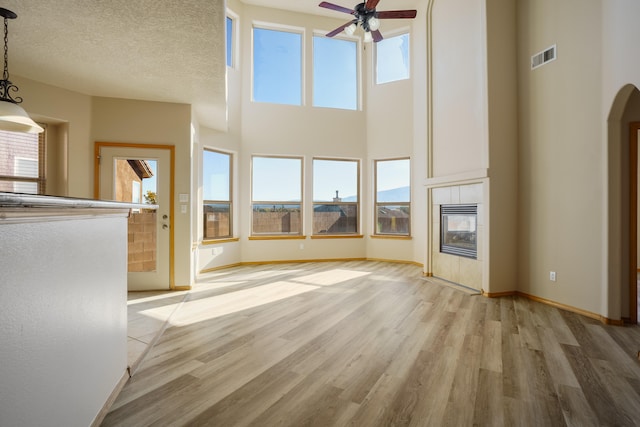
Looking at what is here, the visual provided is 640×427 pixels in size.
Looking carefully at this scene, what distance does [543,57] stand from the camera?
13.4 ft

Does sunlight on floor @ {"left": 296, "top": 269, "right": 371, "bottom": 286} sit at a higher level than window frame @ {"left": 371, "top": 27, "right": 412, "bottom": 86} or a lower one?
lower

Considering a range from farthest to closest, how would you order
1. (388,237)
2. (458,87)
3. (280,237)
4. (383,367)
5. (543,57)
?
(388,237)
(280,237)
(458,87)
(543,57)
(383,367)

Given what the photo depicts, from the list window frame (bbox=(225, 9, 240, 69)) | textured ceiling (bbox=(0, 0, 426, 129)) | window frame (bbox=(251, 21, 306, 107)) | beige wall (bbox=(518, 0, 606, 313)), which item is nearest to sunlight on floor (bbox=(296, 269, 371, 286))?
beige wall (bbox=(518, 0, 606, 313))

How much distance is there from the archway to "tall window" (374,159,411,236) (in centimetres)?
385

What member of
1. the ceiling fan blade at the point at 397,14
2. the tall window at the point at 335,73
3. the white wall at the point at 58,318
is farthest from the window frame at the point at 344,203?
the white wall at the point at 58,318

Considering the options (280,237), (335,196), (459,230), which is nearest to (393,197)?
(335,196)

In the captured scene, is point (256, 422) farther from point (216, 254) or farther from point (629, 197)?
point (216, 254)

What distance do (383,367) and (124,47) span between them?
3554mm

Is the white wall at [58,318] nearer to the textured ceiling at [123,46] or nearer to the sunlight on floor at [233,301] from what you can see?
the sunlight on floor at [233,301]

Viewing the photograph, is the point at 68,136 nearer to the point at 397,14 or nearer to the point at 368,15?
the point at 368,15

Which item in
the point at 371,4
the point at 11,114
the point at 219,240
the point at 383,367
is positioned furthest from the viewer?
the point at 219,240

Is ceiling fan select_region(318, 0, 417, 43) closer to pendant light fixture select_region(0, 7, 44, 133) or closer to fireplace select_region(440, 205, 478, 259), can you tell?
Answer: fireplace select_region(440, 205, 478, 259)

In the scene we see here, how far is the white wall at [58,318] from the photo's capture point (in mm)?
955

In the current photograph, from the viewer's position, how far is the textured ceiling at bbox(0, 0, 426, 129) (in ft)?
8.34
